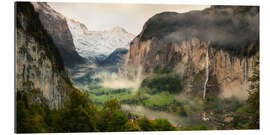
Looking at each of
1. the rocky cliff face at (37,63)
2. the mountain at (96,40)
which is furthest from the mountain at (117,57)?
the rocky cliff face at (37,63)

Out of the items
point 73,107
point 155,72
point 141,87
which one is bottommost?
point 73,107

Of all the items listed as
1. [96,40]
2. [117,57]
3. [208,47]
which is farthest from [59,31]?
[208,47]

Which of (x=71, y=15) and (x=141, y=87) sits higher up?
(x=71, y=15)

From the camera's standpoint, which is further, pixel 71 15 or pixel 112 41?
pixel 112 41

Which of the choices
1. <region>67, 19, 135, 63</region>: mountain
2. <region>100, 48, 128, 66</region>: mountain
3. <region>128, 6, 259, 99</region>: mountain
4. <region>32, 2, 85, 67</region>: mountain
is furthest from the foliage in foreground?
<region>128, 6, 259, 99</region>: mountain

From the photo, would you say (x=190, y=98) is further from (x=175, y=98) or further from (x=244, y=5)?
(x=244, y=5)
